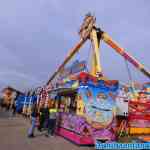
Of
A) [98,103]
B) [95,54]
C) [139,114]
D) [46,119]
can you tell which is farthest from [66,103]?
[95,54]

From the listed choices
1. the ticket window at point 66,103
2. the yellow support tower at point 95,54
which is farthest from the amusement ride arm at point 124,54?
the ticket window at point 66,103

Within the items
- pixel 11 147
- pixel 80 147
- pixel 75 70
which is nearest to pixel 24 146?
pixel 11 147

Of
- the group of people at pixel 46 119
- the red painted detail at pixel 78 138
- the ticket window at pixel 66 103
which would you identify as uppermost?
the ticket window at pixel 66 103

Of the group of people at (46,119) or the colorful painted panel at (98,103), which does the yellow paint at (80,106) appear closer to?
the colorful painted panel at (98,103)

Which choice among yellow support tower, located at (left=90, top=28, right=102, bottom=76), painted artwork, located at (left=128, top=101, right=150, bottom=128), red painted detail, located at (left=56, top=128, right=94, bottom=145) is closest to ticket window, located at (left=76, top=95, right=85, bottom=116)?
red painted detail, located at (left=56, top=128, right=94, bottom=145)

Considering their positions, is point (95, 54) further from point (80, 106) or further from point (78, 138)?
point (78, 138)

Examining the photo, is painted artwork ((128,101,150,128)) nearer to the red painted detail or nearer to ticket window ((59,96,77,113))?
ticket window ((59,96,77,113))

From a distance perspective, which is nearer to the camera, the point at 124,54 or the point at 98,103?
the point at 98,103

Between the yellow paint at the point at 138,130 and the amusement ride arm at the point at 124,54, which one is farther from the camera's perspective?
the amusement ride arm at the point at 124,54

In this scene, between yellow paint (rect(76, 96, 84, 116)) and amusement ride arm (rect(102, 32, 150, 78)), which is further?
amusement ride arm (rect(102, 32, 150, 78))

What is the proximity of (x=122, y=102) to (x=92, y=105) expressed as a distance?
3.31 metres

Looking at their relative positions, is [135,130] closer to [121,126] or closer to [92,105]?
[121,126]

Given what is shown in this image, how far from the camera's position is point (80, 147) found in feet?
44.3

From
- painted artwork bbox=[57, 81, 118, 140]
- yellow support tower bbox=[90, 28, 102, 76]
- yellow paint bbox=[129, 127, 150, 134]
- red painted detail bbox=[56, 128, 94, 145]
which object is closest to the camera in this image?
red painted detail bbox=[56, 128, 94, 145]
